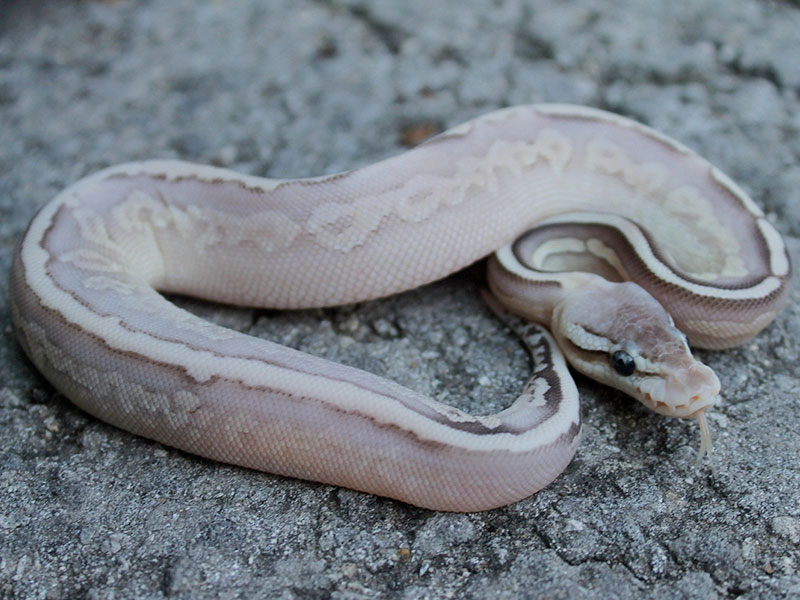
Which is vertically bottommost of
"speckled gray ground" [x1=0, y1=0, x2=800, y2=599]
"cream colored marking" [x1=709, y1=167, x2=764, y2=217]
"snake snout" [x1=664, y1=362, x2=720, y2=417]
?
"speckled gray ground" [x1=0, y1=0, x2=800, y2=599]

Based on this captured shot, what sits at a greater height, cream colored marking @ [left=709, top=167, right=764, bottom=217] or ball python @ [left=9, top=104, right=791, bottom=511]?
cream colored marking @ [left=709, top=167, right=764, bottom=217]

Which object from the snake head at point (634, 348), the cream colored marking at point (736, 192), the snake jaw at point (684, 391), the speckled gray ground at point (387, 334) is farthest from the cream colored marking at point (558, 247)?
the snake jaw at point (684, 391)

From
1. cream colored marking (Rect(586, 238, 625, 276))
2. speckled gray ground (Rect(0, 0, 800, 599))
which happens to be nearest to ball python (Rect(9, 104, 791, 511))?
cream colored marking (Rect(586, 238, 625, 276))

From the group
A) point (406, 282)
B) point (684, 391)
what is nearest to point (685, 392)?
point (684, 391)

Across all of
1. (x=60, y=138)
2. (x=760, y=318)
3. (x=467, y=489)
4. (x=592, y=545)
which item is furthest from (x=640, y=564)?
(x=60, y=138)

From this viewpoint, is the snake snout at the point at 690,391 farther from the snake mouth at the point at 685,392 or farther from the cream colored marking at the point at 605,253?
the cream colored marking at the point at 605,253

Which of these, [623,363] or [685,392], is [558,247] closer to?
[623,363]

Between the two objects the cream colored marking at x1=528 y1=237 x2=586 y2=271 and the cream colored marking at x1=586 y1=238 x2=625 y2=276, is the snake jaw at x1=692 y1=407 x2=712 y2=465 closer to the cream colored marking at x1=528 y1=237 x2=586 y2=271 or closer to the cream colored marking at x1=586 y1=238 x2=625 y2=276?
the cream colored marking at x1=586 y1=238 x2=625 y2=276

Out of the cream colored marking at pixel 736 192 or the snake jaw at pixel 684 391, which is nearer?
the snake jaw at pixel 684 391
